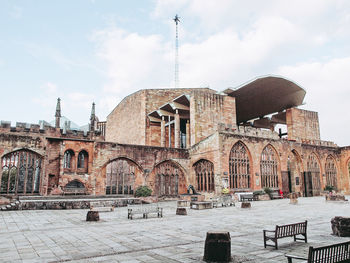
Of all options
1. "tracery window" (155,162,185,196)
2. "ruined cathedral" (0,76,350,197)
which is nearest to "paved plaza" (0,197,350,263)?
"ruined cathedral" (0,76,350,197)

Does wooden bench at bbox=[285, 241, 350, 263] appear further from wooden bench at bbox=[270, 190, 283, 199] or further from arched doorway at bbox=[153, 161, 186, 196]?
arched doorway at bbox=[153, 161, 186, 196]

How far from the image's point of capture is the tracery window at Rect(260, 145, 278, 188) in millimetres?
25750

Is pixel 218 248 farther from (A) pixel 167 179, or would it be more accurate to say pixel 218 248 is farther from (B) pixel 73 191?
(A) pixel 167 179

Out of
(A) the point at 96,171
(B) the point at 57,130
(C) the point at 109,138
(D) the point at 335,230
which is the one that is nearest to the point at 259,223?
(D) the point at 335,230

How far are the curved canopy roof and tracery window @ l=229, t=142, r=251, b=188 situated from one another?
8.05 meters

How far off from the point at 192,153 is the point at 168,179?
3269mm

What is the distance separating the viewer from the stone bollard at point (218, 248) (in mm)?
5488

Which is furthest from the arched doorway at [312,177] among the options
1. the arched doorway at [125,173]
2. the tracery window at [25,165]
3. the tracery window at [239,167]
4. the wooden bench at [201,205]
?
the tracery window at [25,165]

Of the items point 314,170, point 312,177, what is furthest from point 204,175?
point 314,170

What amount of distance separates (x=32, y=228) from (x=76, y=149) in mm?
12336

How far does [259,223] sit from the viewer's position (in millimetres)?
10312

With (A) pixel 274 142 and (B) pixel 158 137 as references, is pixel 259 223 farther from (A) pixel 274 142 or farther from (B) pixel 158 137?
(B) pixel 158 137

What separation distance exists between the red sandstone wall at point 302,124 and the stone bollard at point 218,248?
101 ft

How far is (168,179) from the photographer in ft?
83.4
